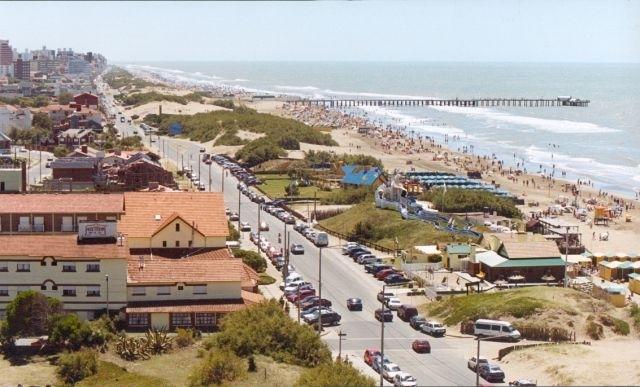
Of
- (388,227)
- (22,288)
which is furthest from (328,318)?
(388,227)

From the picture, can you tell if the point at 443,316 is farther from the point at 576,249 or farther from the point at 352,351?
the point at 576,249

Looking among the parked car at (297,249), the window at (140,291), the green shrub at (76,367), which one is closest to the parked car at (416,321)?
the window at (140,291)

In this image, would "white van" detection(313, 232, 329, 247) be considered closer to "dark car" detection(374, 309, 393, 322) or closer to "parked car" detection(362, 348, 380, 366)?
"dark car" detection(374, 309, 393, 322)

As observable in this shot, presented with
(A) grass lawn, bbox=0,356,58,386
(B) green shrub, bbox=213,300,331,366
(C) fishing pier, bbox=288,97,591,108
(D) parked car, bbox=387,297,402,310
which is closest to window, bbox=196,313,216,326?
(B) green shrub, bbox=213,300,331,366

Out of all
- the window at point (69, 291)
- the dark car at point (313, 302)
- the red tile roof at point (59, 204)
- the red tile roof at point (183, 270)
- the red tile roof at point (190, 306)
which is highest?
the red tile roof at point (59, 204)

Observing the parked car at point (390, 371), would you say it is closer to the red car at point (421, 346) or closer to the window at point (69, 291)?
the red car at point (421, 346)

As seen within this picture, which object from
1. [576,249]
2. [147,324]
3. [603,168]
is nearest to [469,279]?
[576,249]
